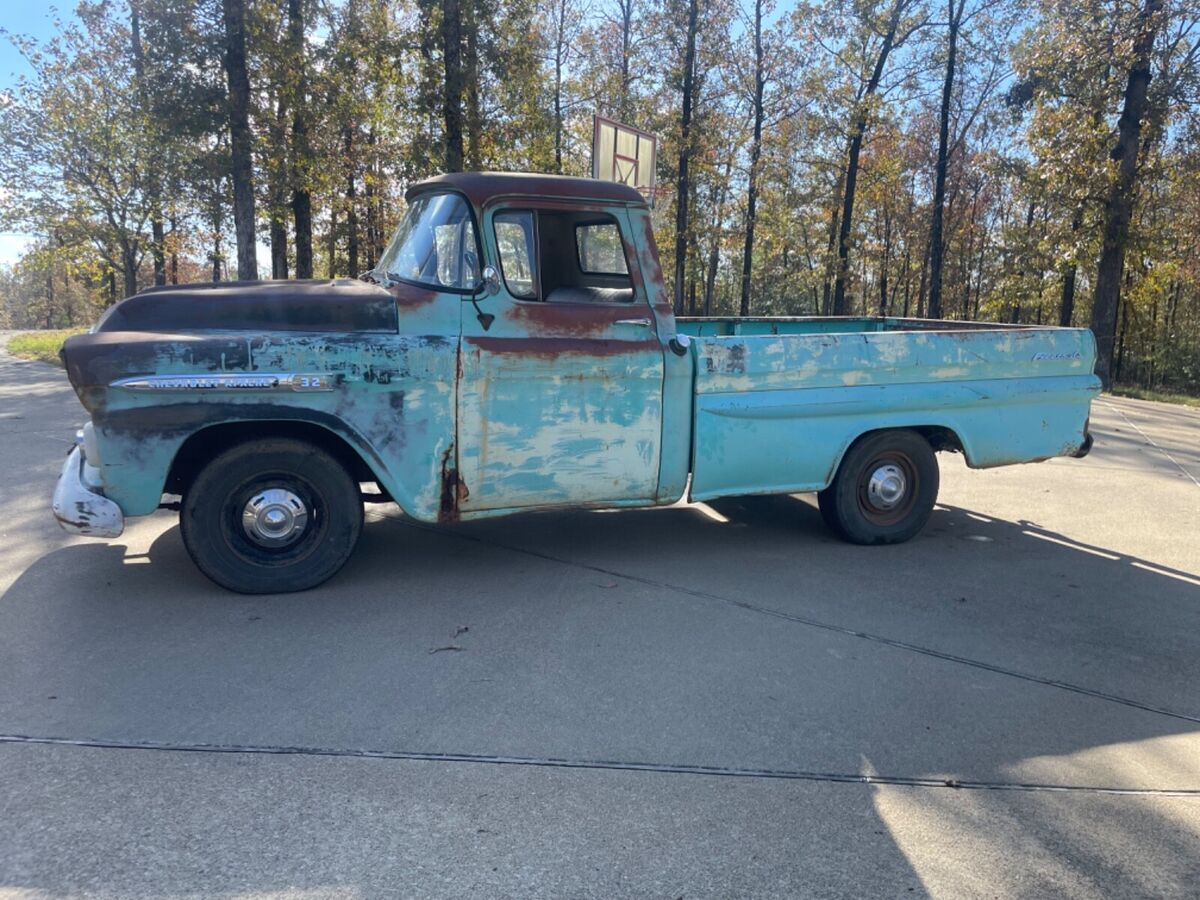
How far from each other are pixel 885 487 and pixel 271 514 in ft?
13.3

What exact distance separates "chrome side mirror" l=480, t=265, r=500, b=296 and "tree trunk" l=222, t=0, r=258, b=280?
37.4 feet

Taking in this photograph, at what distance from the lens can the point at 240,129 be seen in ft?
46.4

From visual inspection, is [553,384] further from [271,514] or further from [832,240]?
[832,240]

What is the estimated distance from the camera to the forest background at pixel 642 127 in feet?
52.1

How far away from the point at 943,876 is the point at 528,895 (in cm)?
127

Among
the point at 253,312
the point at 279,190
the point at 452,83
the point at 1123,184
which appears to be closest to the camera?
the point at 253,312

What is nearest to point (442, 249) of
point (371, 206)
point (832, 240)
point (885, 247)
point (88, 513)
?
point (88, 513)

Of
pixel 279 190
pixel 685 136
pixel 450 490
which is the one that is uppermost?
pixel 685 136

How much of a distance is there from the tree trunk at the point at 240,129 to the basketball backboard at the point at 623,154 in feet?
22.2

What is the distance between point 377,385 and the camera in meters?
4.65

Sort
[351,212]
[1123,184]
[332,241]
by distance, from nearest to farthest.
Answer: [1123,184] < [351,212] < [332,241]

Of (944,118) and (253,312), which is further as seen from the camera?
(944,118)

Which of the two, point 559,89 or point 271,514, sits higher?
point 559,89

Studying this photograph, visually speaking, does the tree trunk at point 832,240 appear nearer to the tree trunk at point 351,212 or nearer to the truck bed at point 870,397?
the tree trunk at point 351,212
